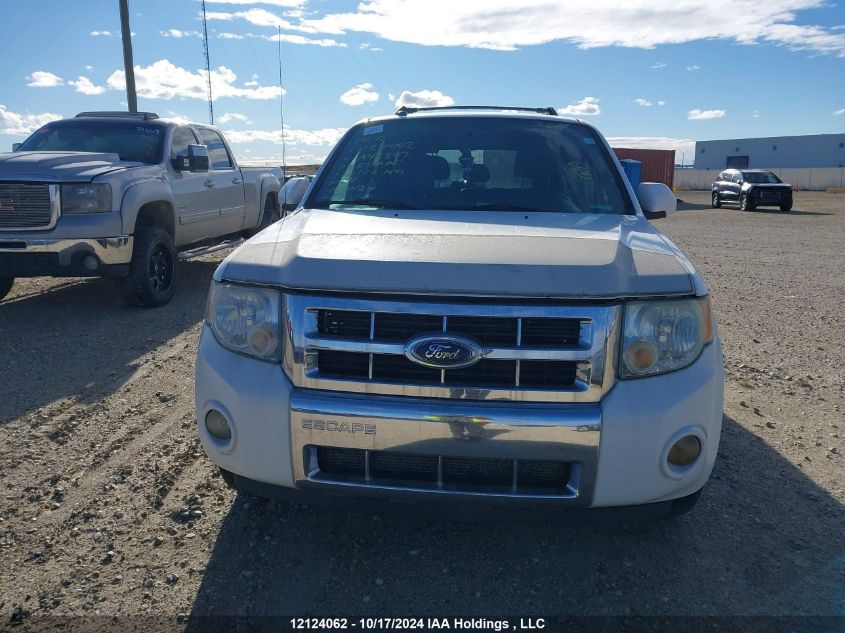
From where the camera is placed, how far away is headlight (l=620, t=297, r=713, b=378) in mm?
2383

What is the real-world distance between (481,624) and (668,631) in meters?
0.62

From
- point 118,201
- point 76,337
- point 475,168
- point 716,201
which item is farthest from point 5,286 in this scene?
point 716,201

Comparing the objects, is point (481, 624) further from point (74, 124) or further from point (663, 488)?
point (74, 124)

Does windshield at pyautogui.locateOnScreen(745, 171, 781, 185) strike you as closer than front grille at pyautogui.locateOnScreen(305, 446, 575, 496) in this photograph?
No

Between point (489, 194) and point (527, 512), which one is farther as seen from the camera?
point (489, 194)

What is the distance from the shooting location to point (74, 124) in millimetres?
7891

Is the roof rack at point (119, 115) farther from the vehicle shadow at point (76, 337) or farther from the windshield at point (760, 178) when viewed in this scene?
the windshield at point (760, 178)

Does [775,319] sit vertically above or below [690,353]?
below

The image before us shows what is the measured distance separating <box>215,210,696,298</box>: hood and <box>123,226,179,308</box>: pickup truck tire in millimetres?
4314

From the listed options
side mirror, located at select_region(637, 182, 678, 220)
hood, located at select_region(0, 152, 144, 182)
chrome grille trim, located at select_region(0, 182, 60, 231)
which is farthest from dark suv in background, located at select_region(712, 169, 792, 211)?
chrome grille trim, located at select_region(0, 182, 60, 231)

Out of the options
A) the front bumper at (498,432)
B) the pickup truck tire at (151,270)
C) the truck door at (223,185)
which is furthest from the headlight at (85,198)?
the front bumper at (498,432)

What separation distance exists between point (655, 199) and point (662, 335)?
168 centimetres

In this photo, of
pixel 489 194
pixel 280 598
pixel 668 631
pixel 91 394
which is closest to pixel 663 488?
pixel 668 631

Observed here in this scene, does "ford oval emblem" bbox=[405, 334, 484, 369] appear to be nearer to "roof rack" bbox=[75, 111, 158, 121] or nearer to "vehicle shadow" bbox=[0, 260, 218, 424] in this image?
"vehicle shadow" bbox=[0, 260, 218, 424]
